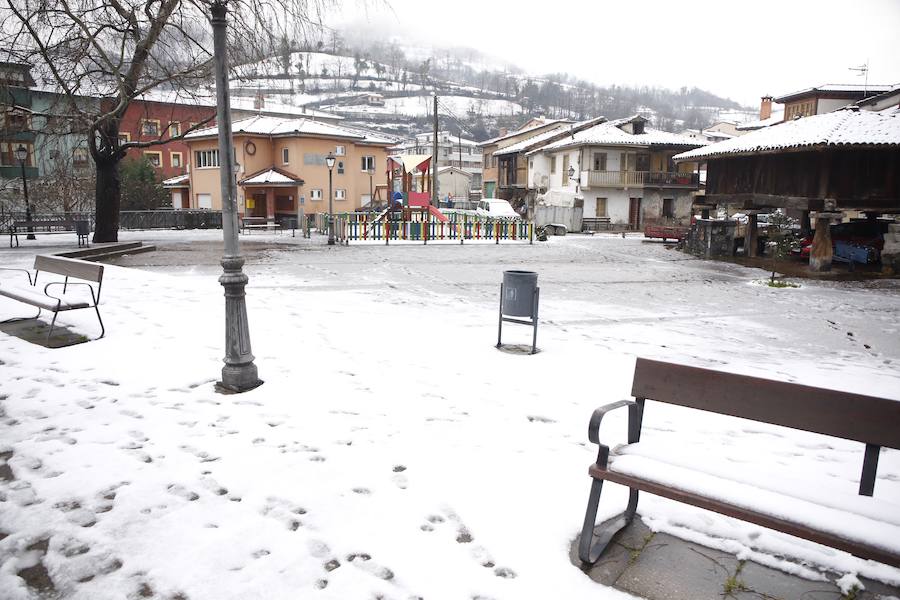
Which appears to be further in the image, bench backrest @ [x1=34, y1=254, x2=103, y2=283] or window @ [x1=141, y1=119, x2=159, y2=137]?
window @ [x1=141, y1=119, x2=159, y2=137]

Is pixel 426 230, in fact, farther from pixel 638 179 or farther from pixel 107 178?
pixel 638 179

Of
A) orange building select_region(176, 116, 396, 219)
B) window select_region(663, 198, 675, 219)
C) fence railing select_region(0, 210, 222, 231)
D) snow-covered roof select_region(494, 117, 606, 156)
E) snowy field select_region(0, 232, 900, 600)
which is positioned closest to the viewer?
snowy field select_region(0, 232, 900, 600)

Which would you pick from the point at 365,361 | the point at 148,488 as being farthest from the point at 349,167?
the point at 148,488

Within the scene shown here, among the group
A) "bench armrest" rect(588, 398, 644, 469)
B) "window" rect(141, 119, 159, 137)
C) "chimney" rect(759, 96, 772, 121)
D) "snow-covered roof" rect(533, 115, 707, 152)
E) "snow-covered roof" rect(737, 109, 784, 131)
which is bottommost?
"bench armrest" rect(588, 398, 644, 469)

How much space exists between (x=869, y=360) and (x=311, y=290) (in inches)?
379

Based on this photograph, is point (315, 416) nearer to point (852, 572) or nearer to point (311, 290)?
point (852, 572)

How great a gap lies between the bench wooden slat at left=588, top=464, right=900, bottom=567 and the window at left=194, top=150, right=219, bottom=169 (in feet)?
146

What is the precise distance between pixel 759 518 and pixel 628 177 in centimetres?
4422

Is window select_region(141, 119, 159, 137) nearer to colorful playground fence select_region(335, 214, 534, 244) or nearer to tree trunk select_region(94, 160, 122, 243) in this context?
tree trunk select_region(94, 160, 122, 243)

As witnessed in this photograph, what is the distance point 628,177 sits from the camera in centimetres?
4434

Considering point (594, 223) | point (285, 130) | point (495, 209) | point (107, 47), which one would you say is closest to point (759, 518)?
point (107, 47)

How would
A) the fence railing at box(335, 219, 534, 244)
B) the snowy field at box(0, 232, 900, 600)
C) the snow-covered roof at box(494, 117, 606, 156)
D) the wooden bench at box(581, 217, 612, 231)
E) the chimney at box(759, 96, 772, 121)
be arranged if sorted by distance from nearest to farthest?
the snowy field at box(0, 232, 900, 600), the fence railing at box(335, 219, 534, 244), the wooden bench at box(581, 217, 612, 231), the snow-covered roof at box(494, 117, 606, 156), the chimney at box(759, 96, 772, 121)

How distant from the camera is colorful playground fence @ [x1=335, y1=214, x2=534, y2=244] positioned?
26.9 m

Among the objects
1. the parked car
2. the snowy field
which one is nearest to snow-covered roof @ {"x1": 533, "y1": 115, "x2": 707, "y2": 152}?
the parked car
